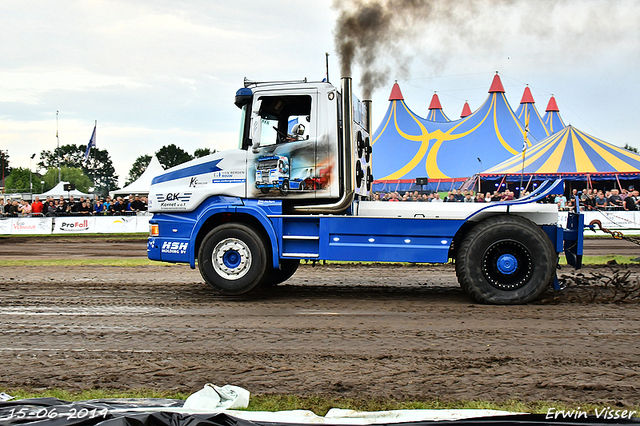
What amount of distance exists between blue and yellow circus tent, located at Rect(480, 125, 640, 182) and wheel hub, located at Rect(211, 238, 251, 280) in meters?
20.5

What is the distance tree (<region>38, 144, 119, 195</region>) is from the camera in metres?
158

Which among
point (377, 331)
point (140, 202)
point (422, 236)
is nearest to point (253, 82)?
point (422, 236)

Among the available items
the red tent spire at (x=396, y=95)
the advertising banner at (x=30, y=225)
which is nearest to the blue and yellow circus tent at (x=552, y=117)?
the red tent spire at (x=396, y=95)

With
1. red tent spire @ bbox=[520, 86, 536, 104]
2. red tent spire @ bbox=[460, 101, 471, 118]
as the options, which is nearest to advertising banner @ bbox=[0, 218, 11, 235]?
red tent spire @ bbox=[520, 86, 536, 104]

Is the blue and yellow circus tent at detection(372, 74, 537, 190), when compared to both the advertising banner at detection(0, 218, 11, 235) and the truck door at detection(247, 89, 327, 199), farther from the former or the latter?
the truck door at detection(247, 89, 327, 199)

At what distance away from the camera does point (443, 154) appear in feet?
108

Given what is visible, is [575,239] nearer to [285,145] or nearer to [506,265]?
[506,265]

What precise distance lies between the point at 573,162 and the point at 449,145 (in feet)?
25.9

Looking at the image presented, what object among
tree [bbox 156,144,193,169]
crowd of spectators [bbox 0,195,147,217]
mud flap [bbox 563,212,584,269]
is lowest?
mud flap [bbox 563,212,584,269]

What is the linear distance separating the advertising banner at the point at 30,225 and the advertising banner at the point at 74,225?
1.14ft

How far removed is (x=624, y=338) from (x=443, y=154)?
2776 centimetres

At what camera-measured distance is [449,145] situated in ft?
108

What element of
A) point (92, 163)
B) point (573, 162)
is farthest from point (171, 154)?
point (573, 162)

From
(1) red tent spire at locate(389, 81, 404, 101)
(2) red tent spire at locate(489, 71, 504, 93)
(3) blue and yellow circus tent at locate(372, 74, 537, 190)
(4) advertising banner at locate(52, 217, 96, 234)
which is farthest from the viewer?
(1) red tent spire at locate(389, 81, 404, 101)
